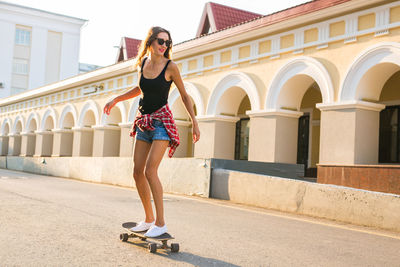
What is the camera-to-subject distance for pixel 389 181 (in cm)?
977

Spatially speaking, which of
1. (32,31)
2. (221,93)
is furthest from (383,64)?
(32,31)

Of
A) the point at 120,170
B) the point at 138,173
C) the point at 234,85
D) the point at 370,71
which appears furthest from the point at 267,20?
the point at 138,173

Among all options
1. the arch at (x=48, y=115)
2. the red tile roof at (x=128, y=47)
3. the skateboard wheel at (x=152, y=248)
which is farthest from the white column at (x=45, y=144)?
the skateboard wheel at (x=152, y=248)

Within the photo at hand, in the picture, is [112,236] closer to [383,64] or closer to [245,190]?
[245,190]

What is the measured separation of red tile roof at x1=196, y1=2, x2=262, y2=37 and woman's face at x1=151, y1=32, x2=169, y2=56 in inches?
607

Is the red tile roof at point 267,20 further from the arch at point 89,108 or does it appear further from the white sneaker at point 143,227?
the white sneaker at point 143,227

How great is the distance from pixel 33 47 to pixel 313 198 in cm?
5197

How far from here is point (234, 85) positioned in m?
16.5

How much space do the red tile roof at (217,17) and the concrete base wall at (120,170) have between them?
272 inches

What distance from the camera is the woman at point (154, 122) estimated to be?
4707 millimetres

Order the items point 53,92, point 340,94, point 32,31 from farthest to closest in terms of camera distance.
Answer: point 32,31, point 53,92, point 340,94

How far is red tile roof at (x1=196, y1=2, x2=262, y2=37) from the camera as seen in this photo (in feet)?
66.6

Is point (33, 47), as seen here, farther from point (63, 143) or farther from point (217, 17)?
point (217, 17)

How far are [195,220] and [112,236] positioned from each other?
229 cm
